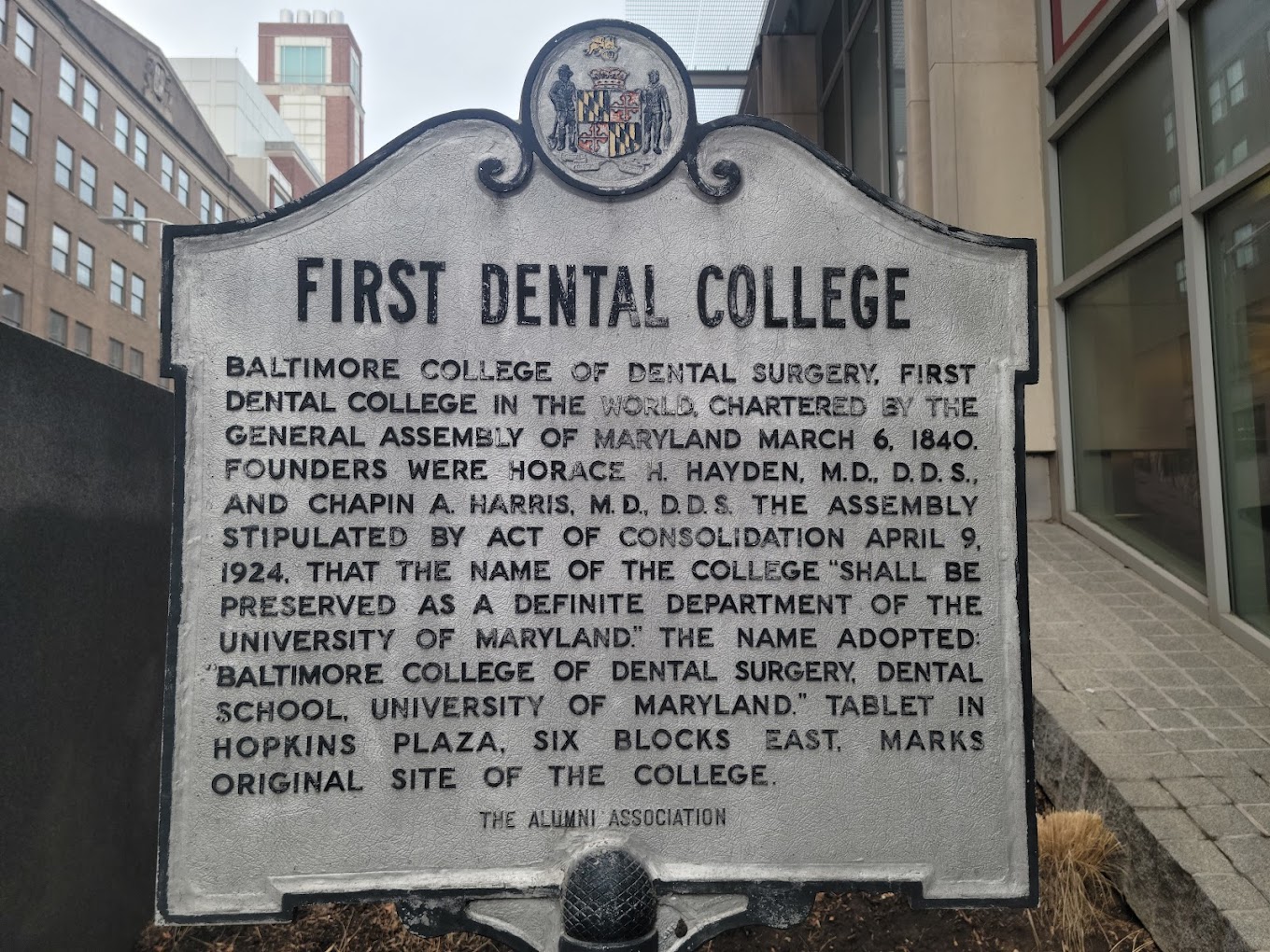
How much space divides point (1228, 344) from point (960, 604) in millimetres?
4300

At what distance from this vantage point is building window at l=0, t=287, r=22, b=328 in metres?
31.8

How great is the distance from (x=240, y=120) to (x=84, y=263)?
39644mm

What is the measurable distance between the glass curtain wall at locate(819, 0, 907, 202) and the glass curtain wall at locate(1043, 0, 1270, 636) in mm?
2275

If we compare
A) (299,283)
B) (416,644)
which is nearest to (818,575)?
(416,644)

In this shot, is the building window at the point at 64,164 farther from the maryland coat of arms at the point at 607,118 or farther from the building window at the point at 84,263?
the maryland coat of arms at the point at 607,118

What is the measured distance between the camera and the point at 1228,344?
574 cm

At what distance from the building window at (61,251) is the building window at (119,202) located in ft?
15.9

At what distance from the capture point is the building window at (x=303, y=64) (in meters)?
109

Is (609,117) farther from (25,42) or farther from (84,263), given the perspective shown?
(84,263)

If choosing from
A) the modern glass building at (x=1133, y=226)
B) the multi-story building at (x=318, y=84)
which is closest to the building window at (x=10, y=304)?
the modern glass building at (x=1133, y=226)

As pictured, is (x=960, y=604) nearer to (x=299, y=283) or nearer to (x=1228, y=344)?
(x=299, y=283)

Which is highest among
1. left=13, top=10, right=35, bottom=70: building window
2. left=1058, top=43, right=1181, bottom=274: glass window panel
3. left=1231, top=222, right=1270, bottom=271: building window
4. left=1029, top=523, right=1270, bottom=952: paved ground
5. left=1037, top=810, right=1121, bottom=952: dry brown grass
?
left=13, top=10, right=35, bottom=70: building window

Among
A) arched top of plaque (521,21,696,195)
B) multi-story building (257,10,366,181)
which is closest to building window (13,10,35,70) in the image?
arched top of plaque (521,21,696,195)

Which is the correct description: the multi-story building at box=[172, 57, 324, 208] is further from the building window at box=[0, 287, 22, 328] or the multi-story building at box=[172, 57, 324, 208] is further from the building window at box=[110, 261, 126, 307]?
the building window at box=[0, 287, 22, 328]
